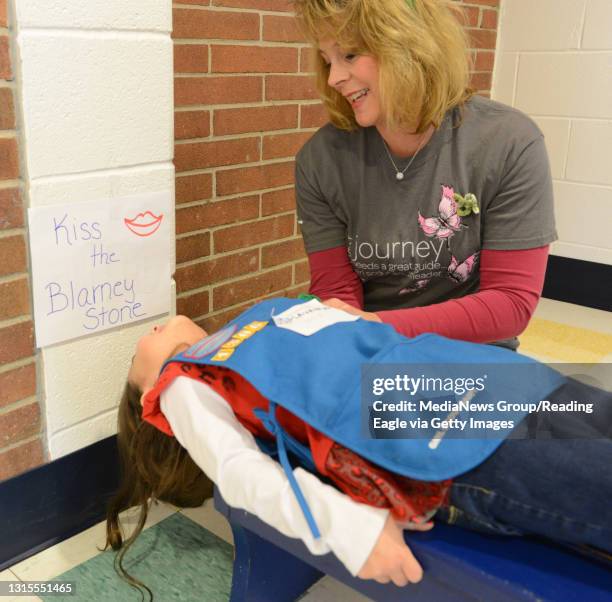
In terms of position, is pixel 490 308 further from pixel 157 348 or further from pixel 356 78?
pixel 157 348

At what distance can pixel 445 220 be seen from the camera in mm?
1521

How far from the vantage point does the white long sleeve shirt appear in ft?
3.34

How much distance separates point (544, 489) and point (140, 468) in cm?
80

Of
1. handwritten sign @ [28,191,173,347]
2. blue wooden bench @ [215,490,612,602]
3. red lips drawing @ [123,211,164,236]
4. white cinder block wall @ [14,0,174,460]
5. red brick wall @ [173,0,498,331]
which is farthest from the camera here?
red brick wall @ [173,0,498,331]

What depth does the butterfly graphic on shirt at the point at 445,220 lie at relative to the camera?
1.51 meters

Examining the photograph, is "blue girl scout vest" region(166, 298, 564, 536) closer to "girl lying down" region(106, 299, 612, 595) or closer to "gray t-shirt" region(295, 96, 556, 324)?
"girl lying down" region(106, 299, 612, 595)

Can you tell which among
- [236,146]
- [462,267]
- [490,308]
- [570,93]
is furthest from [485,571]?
[570,93]

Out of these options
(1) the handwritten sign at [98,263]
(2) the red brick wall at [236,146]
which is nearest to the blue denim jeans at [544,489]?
(1) the handwritten sign at [98,263]

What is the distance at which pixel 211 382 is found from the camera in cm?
125

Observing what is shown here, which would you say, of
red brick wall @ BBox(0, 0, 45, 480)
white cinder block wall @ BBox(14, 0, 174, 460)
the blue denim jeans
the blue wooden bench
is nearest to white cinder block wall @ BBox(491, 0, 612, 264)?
white cinder block wall @ BBox(14, 0, 174, 460)

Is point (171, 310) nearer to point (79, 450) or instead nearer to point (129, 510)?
point (79, 450)

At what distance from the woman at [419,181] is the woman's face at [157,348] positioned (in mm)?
315

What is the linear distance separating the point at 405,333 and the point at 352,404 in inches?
15.1

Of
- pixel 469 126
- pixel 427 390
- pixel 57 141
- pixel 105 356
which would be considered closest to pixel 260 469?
pixel 427 390
